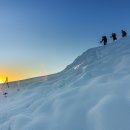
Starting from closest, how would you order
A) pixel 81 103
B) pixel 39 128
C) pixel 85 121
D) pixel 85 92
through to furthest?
pixel 85 121, pixel 39 128, pixel 81 103, pixel 85 92

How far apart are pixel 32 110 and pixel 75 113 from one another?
9.21 feet

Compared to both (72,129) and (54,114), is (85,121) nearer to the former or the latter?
(72,129)

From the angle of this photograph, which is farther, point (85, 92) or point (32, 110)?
point (32, 110)

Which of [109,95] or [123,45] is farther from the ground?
[123,45]

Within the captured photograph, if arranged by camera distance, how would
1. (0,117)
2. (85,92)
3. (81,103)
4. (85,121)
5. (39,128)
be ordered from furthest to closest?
(0,117) < (85,92) < (81,103) < (39,128) < (85,121)

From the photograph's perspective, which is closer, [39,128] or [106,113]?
[106,113]

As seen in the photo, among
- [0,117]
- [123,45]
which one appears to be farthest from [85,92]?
[123,45]

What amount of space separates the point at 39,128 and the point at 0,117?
370cm

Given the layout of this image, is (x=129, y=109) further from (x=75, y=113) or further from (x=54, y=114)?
(x=54, y=114)

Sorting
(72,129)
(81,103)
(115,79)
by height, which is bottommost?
(72,129)

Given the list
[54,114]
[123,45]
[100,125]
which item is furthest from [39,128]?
[123,45]

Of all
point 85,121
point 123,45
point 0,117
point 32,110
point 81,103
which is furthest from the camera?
point 123,45

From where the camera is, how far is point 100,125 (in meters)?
7.85

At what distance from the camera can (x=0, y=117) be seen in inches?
478
